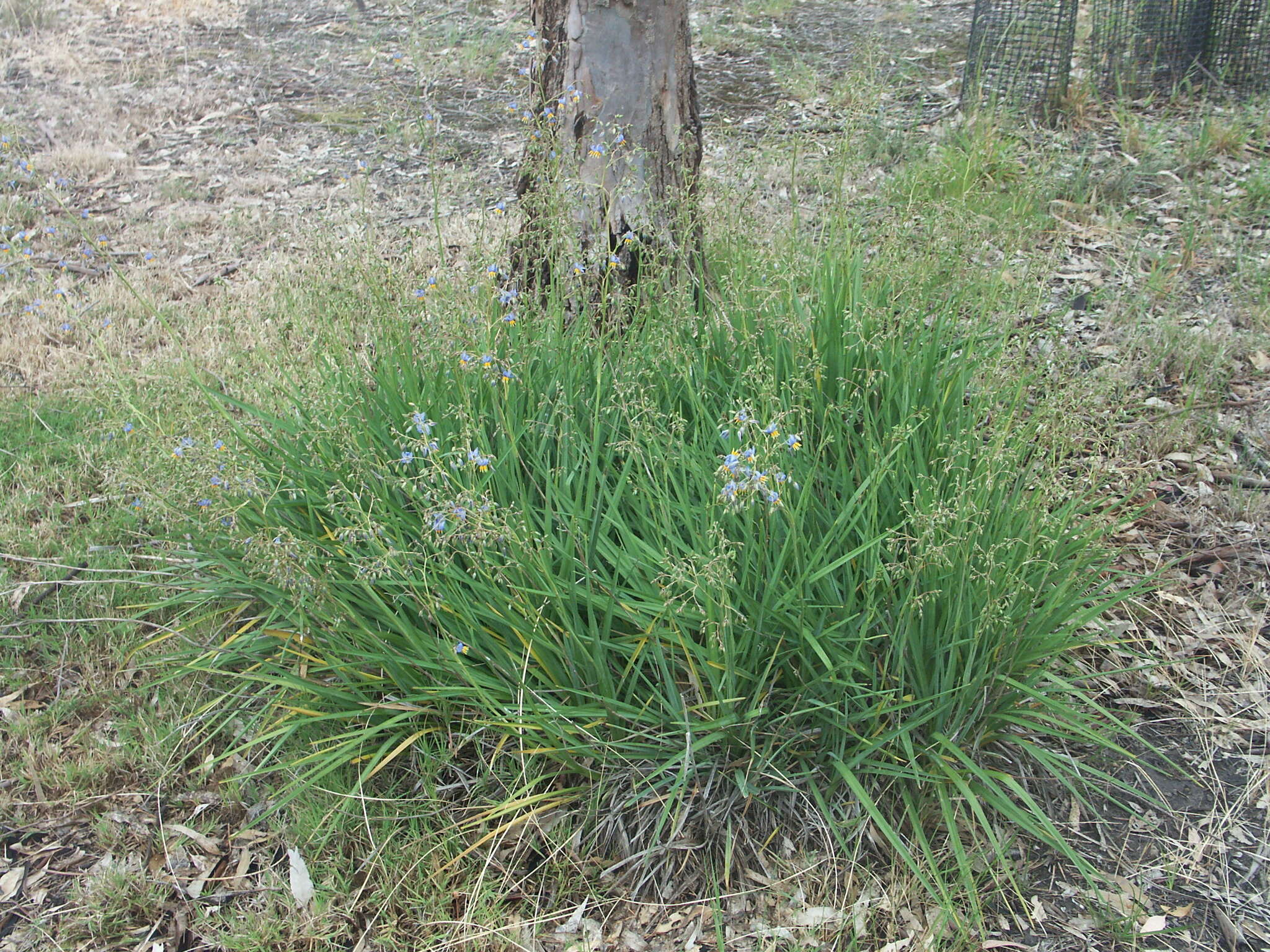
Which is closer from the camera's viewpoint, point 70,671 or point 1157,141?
point 70,671

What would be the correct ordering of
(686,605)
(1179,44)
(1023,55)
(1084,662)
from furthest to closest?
(1179,44) < (1023,55) < (1084,662) < (686,605)

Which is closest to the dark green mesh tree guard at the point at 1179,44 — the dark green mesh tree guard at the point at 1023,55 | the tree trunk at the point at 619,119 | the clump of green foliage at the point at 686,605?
the dark green mesh tree guard at the point at 1023,55

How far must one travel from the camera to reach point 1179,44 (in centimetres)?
618

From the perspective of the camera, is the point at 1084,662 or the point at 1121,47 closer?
the point at 1084,662

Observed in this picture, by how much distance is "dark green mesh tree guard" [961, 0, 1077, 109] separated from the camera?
5797 millimetres

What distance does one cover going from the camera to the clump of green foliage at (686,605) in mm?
2289

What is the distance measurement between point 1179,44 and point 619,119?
4642mm

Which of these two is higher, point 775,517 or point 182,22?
point 182,22

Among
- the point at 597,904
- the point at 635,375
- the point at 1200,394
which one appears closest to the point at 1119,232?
the point at 1200,394

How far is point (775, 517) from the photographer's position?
2.47 metres

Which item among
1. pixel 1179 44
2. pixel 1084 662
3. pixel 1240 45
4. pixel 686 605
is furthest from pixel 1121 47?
pixel 686 605

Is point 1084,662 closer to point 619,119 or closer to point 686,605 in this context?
point 686,605

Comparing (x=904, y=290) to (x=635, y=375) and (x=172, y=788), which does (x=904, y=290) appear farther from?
(x=172, y=788)

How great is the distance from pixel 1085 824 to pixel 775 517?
42.9 inches
